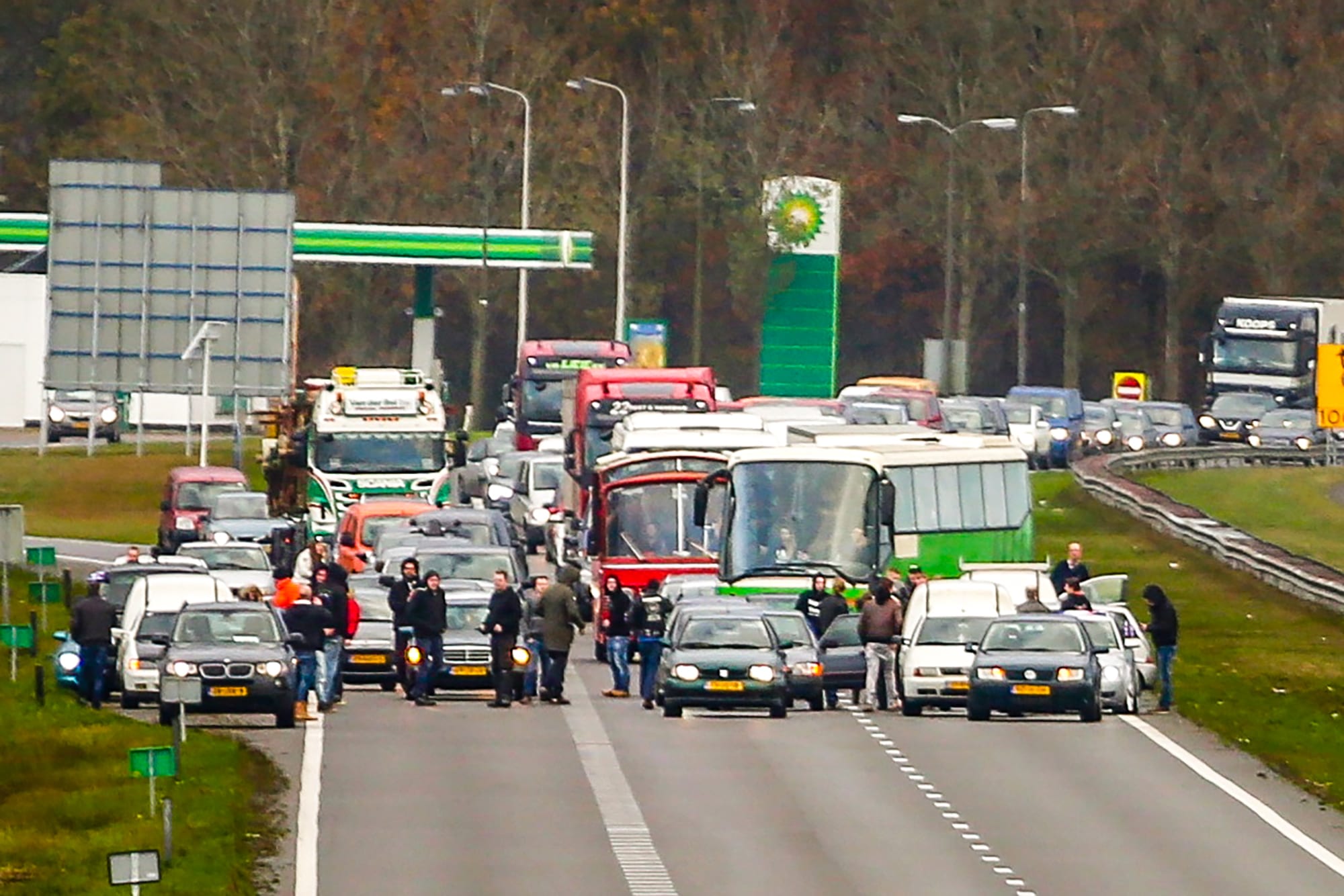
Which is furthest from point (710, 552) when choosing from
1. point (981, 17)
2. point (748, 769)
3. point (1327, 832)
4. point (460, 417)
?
point (981, 17)

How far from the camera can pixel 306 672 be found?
38000mm

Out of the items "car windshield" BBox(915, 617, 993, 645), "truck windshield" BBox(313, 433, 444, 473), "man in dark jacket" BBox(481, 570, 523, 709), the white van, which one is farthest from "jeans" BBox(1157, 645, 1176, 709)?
"truck windshield" BBox(313, 433, 444, 473)

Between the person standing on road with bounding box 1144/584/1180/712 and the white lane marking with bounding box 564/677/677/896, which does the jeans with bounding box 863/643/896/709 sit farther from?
the white lane marking with bounding box 564/677/677/896

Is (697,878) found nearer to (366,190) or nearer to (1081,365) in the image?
(366,190)

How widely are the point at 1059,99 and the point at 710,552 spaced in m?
57.3

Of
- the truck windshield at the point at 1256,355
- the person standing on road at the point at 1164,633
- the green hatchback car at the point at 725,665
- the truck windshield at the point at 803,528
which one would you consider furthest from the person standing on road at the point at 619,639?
the truck windshield at the point at 1256,355

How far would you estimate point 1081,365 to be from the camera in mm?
115250

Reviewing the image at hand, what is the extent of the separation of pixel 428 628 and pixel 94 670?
12.0ft

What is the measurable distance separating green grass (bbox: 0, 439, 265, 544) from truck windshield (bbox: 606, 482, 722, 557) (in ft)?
70.8

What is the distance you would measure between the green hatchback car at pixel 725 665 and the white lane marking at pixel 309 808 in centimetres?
383

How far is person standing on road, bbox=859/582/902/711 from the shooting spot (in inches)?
1566

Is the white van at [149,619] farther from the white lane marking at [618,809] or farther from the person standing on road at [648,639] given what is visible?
the person standing on road at [648,639]

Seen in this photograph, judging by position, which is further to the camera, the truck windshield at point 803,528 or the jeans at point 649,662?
the truck windshield at point 803,528

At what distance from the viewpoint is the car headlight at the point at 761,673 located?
38.6 meters
